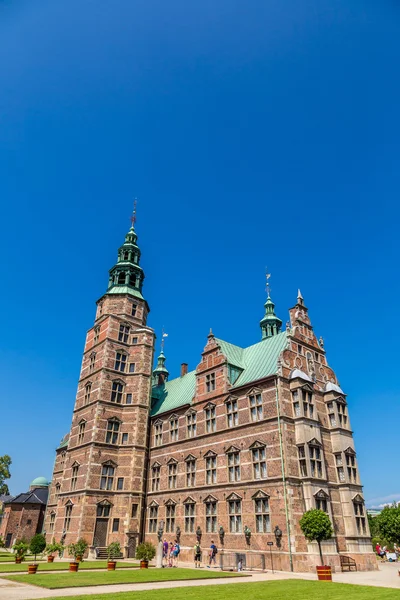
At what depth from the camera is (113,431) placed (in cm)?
4375

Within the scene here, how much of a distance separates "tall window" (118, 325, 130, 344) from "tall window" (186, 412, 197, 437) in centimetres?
1301

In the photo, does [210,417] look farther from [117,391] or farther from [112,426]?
[117,391]

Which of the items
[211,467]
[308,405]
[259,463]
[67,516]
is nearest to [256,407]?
[308,405]

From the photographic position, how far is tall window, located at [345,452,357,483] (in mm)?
32969

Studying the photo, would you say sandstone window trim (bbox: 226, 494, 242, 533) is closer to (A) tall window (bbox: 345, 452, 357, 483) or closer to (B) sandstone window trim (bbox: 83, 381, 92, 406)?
(A) tall window (bbox: 345, 452, 357, 483)

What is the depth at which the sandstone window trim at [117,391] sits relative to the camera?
45281mm

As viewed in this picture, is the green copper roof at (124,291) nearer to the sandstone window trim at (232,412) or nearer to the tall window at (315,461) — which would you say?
the sandstone window trim at (232,412)

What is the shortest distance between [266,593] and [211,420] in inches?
Answer: 876

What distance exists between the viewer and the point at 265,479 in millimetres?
30172

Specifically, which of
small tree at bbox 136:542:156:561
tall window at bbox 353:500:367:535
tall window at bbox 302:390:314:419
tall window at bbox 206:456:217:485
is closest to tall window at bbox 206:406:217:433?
tall window at bbox 206:456:217:485

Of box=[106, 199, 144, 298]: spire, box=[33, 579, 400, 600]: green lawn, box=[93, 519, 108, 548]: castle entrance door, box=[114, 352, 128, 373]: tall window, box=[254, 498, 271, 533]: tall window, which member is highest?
box=[106, 199, 144, 298]: spire

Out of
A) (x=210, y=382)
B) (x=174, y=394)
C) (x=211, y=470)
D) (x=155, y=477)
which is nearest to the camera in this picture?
(x=211, y=470)

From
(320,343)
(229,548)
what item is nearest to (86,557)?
(229,548)

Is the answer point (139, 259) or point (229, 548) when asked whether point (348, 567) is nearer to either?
point (229, 548)
